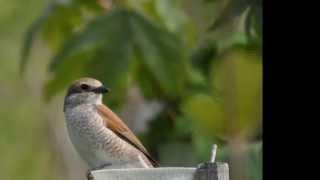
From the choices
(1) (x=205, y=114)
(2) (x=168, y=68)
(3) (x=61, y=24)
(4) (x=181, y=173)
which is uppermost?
(3) (x=61, y=24)

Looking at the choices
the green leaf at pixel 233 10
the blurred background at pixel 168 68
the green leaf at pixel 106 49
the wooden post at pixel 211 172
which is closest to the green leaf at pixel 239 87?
the blurred background at pixel 168 68

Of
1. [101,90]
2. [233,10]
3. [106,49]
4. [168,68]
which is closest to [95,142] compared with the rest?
[101,90]

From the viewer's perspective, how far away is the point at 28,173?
14.2 ft

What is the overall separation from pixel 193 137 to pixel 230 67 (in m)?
0.23

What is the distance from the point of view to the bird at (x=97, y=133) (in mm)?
2297

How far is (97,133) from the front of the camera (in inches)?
96.6

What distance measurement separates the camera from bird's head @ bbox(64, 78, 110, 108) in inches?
99.0

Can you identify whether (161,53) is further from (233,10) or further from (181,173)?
(181,173)

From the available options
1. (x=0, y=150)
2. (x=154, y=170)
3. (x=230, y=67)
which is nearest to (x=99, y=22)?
(x=230, y=67)

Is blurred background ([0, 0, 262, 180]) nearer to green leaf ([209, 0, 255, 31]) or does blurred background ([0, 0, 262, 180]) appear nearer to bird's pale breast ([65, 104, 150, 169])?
bird's pale breast ([65, 104, 150, 169])

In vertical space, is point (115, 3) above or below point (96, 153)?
above

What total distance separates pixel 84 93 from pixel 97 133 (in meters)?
0.16
